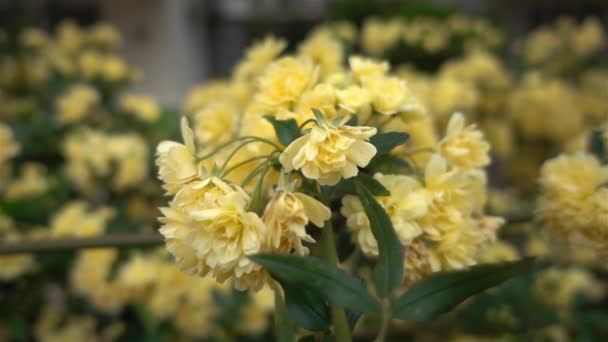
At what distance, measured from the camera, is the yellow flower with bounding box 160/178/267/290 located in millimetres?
377

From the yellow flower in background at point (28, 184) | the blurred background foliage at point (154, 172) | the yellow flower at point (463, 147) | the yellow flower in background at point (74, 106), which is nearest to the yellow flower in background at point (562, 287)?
the blurred background foliage at point (154, 172)

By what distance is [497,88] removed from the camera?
159 cm

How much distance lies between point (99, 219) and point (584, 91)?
4.41 ft

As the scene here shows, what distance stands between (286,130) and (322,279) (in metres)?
0.13

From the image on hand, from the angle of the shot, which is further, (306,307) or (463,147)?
(463,147)

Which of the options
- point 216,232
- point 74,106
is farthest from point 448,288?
point 74,106

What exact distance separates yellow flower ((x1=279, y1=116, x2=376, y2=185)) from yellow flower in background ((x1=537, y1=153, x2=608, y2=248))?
0.85ft

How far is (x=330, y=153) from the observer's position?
384 mm

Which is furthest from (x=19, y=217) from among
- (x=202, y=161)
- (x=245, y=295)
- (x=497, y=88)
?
(x=497, y=88)

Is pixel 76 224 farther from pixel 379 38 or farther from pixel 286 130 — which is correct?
pixel 379 38

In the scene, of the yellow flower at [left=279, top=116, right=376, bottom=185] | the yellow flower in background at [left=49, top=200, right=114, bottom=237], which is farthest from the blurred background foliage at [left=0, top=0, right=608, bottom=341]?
the yellow flower at [left=279, top=116, right=376, bottom=185]

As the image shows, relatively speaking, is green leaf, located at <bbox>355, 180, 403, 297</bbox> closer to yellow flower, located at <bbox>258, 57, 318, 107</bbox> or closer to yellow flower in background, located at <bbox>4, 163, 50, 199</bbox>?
yellow flower, located at <bbox>258, 57, 318, 107</bbox>

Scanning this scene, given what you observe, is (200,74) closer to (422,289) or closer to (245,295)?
(245,295)

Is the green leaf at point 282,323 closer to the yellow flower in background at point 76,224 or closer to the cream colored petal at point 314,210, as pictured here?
the cream colored petal at point 314,210
